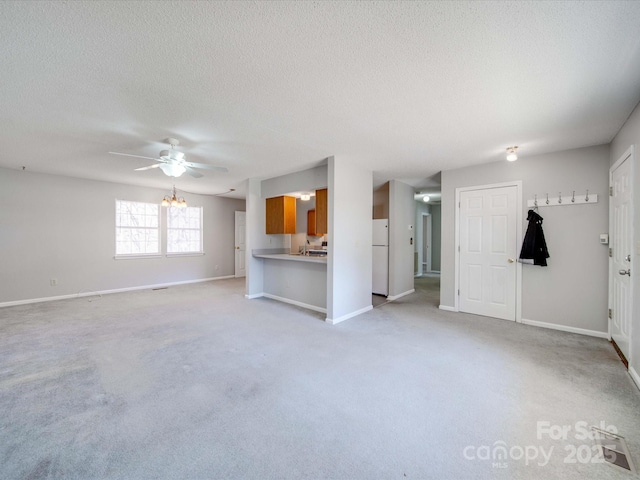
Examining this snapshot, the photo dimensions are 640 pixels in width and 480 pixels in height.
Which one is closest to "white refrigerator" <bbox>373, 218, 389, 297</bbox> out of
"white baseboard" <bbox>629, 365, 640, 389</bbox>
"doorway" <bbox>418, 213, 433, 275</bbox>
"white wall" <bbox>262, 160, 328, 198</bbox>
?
"white wall" <bbox>262, 160, 328, 198</bbox>

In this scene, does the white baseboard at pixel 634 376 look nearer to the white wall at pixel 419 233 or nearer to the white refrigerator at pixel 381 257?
the white refrigerator at pixel 381 257

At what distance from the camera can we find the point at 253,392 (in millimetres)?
2223

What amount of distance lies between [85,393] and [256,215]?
399 cm

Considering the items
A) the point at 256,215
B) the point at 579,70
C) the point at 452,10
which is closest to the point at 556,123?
the point at 579,70

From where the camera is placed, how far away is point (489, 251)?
424 centimetres

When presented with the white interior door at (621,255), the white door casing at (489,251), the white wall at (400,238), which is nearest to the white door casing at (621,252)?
the white interior door at (621,255)

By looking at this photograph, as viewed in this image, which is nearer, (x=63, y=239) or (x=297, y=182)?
Answer: (x=297, y=182)

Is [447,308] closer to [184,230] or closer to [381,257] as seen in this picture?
[381,257]

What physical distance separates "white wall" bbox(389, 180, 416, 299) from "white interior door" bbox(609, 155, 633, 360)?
3.09m

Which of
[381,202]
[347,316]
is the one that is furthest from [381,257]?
[347,316]

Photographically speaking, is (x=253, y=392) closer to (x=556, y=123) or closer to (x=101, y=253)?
(x=556, y=123)

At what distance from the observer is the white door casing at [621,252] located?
2.61 meters

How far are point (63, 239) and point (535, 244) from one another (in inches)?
329

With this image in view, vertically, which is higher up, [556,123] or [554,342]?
[556,123]
